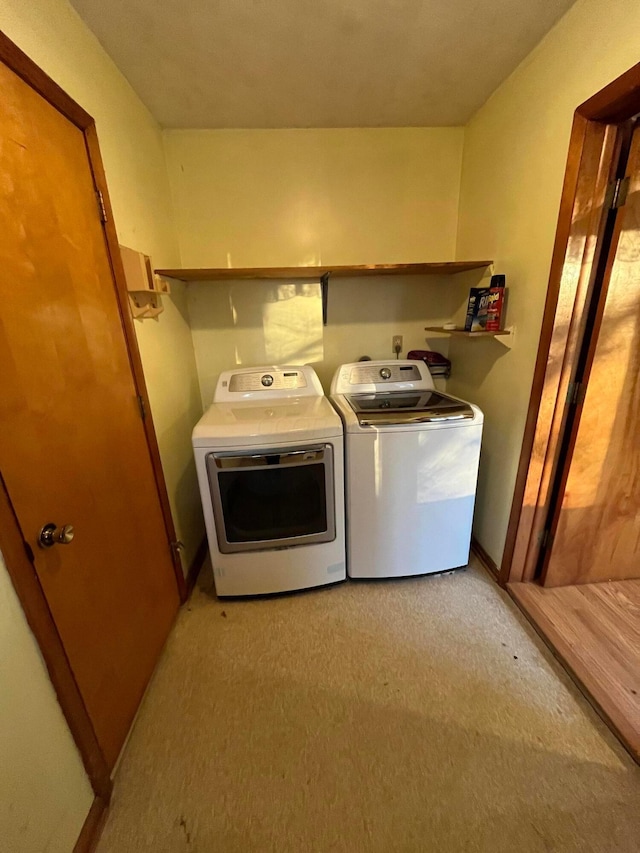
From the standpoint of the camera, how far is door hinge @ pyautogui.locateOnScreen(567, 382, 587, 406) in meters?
1.41

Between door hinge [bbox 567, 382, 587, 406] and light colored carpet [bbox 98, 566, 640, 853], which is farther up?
door hinge [bbox 567, 382, 587, 406]

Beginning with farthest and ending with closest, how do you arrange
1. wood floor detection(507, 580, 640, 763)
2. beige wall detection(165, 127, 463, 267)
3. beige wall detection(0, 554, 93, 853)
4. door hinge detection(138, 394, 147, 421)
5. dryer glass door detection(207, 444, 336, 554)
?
beige wall detection(165, 127, 463, 267), dryer glass door detection(207, 444, 336, 554), door hinge detection(138, 394, 147, 421), wood floor detection(507, 580, 640, 763), beige wall detection(0, 554, 93, 853)

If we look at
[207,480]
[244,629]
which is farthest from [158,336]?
[244,629]

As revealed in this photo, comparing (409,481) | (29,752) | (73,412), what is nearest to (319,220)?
(409,481)

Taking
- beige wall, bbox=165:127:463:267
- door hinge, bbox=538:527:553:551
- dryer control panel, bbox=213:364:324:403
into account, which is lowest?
door hinge, bbox=538:527:553:551

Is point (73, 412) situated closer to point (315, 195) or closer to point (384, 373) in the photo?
point (384, 373)

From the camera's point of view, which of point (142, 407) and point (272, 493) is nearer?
point (142, 407)

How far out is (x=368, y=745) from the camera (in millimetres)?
1188

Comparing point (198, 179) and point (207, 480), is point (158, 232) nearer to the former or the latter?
point (198, 179)

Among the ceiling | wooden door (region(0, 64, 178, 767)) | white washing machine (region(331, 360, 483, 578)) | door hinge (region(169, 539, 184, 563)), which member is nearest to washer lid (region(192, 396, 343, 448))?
white washing machine (region(331, 360, 483, 578))

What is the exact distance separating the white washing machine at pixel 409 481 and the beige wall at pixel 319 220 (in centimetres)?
70

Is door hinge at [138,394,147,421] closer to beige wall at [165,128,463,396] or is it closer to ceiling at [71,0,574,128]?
beige wall at [165,128,463,396]

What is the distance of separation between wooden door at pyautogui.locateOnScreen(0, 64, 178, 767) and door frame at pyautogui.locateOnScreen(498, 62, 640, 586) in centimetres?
166

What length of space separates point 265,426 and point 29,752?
1130 millimetres
